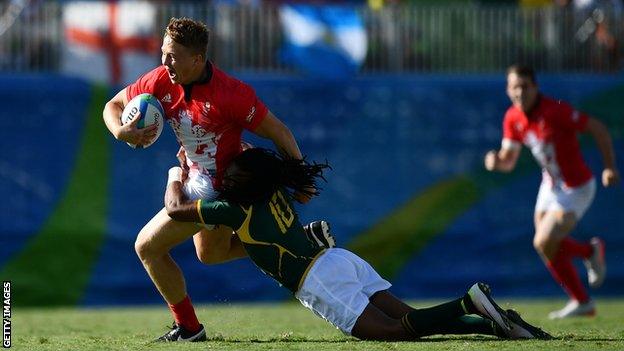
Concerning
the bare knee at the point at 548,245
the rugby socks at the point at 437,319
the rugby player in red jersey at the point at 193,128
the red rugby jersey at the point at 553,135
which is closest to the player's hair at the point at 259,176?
the rugby player in red jersey at the point at 193,128

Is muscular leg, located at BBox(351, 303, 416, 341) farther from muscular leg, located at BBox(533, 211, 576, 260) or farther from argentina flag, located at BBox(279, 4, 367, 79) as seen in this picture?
argentina flag, located at BBox(279, 4, 367, 79)

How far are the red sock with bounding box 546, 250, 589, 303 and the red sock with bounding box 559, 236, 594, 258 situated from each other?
0.23 ft

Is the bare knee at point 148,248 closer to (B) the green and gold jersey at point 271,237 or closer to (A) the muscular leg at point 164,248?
(A) the muscular leg at point 164,248

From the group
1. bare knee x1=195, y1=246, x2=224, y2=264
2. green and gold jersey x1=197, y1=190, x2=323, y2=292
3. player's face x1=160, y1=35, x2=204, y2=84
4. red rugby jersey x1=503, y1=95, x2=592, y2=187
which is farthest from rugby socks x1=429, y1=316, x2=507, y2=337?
red rugby jersey x1=503, y1=95, x2=592, y2=187

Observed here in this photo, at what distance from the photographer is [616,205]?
15.0 metres

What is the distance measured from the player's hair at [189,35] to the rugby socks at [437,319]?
2099mm

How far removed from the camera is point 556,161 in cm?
1217

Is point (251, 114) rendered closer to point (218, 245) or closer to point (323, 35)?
point (218, 245)

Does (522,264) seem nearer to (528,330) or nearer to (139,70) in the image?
(139,70)

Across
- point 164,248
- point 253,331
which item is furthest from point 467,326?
point 253,331

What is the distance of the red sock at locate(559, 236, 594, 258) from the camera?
12078 mm

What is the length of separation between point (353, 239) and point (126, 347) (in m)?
6.85

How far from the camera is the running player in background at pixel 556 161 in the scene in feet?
39.0

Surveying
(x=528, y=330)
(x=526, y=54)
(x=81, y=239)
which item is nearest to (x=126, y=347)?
(x=528, y=330)
